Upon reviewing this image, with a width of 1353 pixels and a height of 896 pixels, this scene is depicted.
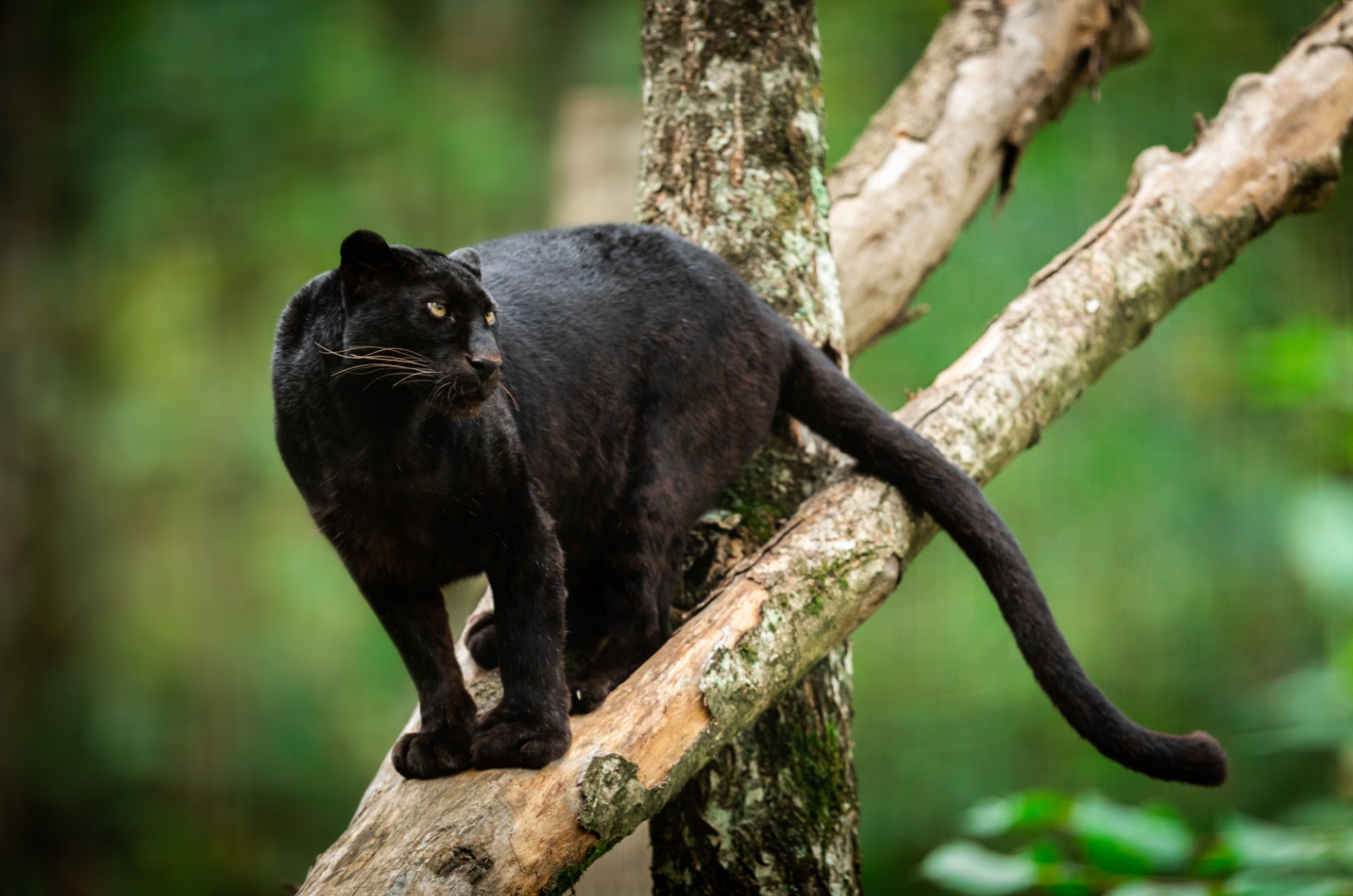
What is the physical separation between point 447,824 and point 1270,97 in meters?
3.11

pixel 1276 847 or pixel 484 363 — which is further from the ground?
pixel 484 363

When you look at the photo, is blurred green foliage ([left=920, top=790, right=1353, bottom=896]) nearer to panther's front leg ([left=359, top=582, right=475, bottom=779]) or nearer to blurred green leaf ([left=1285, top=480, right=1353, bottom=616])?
blurred green leaf ([left=1285, top=480, right=1353, bottom=616])

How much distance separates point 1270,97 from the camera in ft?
11.1

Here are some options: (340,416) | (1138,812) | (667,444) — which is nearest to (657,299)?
(667,444)

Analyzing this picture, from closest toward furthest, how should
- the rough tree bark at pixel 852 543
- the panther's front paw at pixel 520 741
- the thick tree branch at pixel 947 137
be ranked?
the rough tree bark at pixel 852 543
the panther's front paw at pixel 520 741
the thick tree branch at pixel 947 137

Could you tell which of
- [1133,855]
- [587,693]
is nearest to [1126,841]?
[1133,855]

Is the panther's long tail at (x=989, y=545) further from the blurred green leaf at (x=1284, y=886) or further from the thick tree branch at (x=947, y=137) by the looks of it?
the thick tree branch at (x=947, y=137)

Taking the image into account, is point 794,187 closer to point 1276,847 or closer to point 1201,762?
point 1201,762

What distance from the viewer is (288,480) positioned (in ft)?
24.6

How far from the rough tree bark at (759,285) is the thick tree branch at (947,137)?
41cm

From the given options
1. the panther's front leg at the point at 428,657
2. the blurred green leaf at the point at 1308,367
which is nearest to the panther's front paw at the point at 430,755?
the panther's front leg at the point at 428,657

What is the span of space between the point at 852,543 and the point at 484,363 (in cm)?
90

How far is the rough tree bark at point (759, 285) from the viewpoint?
8.13 ft

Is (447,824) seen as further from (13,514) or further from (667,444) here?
(13,514)
